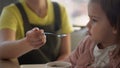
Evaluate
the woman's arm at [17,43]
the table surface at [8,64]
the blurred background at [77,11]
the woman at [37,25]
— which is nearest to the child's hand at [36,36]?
the woman's arm at [17,43]

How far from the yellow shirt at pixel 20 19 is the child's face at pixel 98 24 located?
1.68 ft

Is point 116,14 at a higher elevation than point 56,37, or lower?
higher

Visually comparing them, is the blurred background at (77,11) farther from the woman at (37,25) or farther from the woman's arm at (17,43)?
the woman's arm at (17,43)

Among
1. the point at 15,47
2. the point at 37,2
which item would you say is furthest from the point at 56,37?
the point at 15,47

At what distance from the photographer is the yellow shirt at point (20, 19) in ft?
4.68

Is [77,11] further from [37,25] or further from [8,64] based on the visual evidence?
[8,64]

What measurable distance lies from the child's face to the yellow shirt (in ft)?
1.68

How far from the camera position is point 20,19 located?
145 centimetres

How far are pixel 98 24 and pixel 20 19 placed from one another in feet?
1.79

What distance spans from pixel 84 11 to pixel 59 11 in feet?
1.71

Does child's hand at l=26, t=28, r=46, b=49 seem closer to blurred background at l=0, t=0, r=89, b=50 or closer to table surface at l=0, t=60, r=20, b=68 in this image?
table surface at l=0, t=60, r=20, b=68

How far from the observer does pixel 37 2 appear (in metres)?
1.55

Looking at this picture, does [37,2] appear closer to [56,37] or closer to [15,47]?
[56,37]

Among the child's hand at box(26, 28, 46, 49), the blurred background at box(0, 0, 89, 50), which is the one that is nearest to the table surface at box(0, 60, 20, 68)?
the child's hand at box(26, 28, 46, 49)
